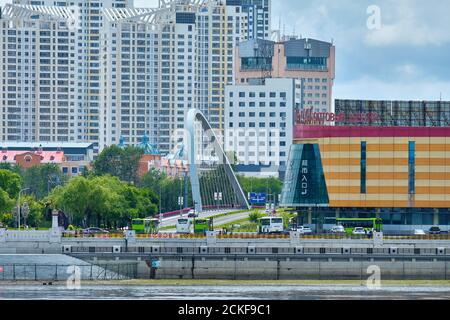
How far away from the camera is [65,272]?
6288 centimetres

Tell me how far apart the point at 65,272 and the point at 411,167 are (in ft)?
106

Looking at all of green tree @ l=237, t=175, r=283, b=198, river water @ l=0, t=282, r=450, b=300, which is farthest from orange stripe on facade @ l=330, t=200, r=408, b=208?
green tree @ l=237, t=175, r=283, b=198

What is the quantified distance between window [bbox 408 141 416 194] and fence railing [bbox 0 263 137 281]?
89.4 feet

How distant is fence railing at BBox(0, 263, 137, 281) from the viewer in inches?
2357

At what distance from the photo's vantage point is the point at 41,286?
52.8m

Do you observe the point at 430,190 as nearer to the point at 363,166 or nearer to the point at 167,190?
the point at 363,166

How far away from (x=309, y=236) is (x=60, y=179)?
8155cm

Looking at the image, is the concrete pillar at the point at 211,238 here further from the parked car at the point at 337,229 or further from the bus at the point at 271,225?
the bus at the point at 271,225

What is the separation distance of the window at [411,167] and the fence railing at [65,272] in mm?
27254

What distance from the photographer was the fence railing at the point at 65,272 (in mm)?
59872

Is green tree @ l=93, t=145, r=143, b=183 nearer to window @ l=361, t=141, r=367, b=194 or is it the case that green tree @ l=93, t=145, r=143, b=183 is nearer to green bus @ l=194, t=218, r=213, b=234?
green bus @ l=194, t=218, r=213, b=234
